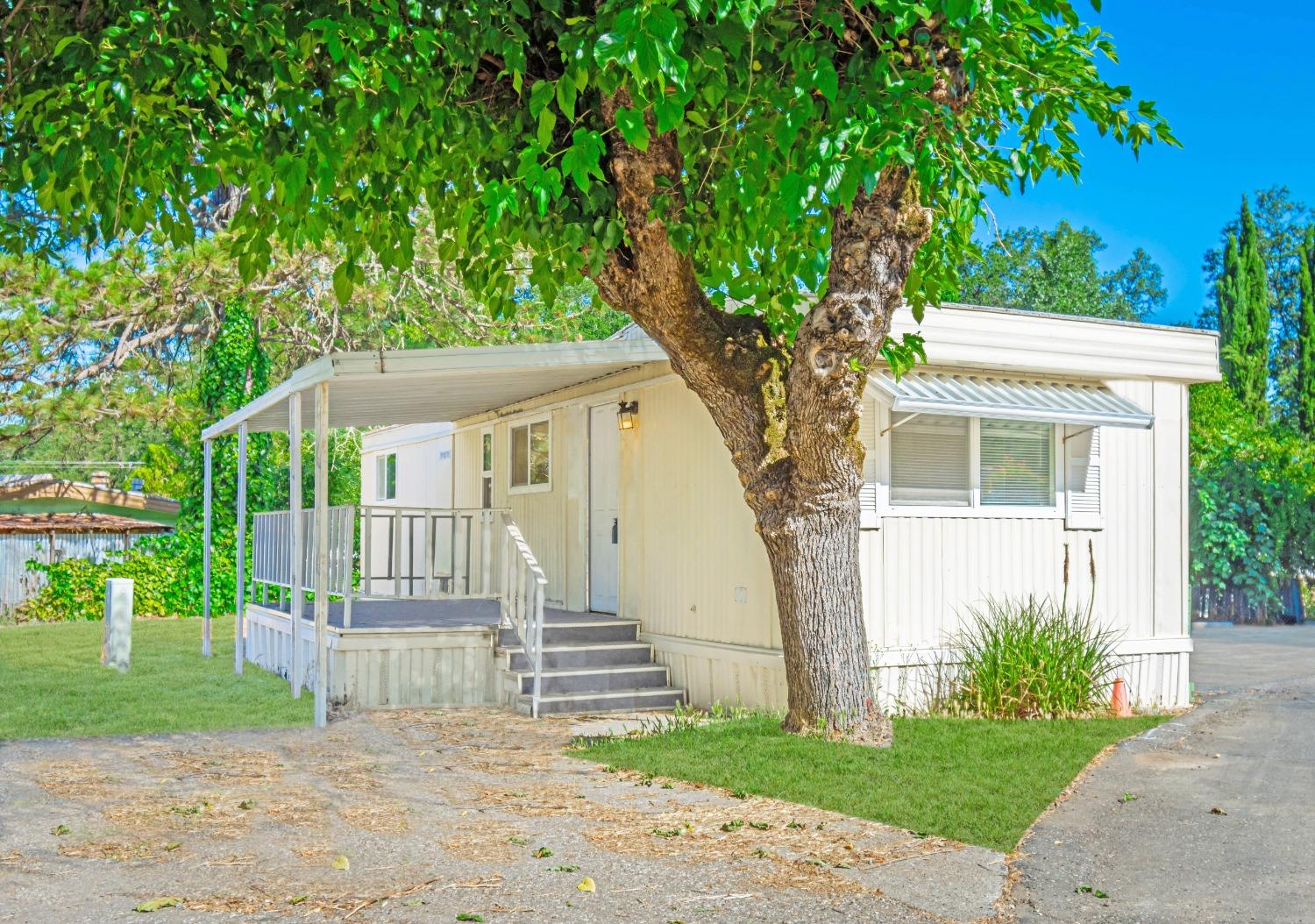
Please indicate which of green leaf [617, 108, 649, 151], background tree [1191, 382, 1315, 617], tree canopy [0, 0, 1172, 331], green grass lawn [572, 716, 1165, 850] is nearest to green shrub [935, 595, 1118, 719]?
green grass lawn [572, 716, 1165, 850]

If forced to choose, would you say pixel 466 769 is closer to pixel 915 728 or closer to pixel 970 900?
pixel 915 728

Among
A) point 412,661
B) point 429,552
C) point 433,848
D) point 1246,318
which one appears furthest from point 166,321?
point 1246,318

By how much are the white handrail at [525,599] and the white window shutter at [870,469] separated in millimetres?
2523

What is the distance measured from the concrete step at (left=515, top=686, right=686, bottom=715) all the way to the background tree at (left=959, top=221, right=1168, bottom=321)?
24635mm

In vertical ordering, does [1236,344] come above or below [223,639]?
above

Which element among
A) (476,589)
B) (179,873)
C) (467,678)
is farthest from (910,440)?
(179,873)

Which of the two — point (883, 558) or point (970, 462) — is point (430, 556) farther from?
point (970, 462)

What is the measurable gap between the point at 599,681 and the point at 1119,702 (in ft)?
13.6

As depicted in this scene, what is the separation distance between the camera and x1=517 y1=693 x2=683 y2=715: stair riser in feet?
32.5

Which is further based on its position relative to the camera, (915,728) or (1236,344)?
(1236,344)

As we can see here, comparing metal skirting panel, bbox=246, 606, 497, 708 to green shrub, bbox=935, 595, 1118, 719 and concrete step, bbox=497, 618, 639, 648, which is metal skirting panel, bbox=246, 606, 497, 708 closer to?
concrete step, bbox=497, 618, 639, 648

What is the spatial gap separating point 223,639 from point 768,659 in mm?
9693

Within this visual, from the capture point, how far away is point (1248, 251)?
28.1 metres

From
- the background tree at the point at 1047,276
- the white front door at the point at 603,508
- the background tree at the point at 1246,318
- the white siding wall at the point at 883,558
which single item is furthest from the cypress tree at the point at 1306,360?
the white front door at the point at 603,508
